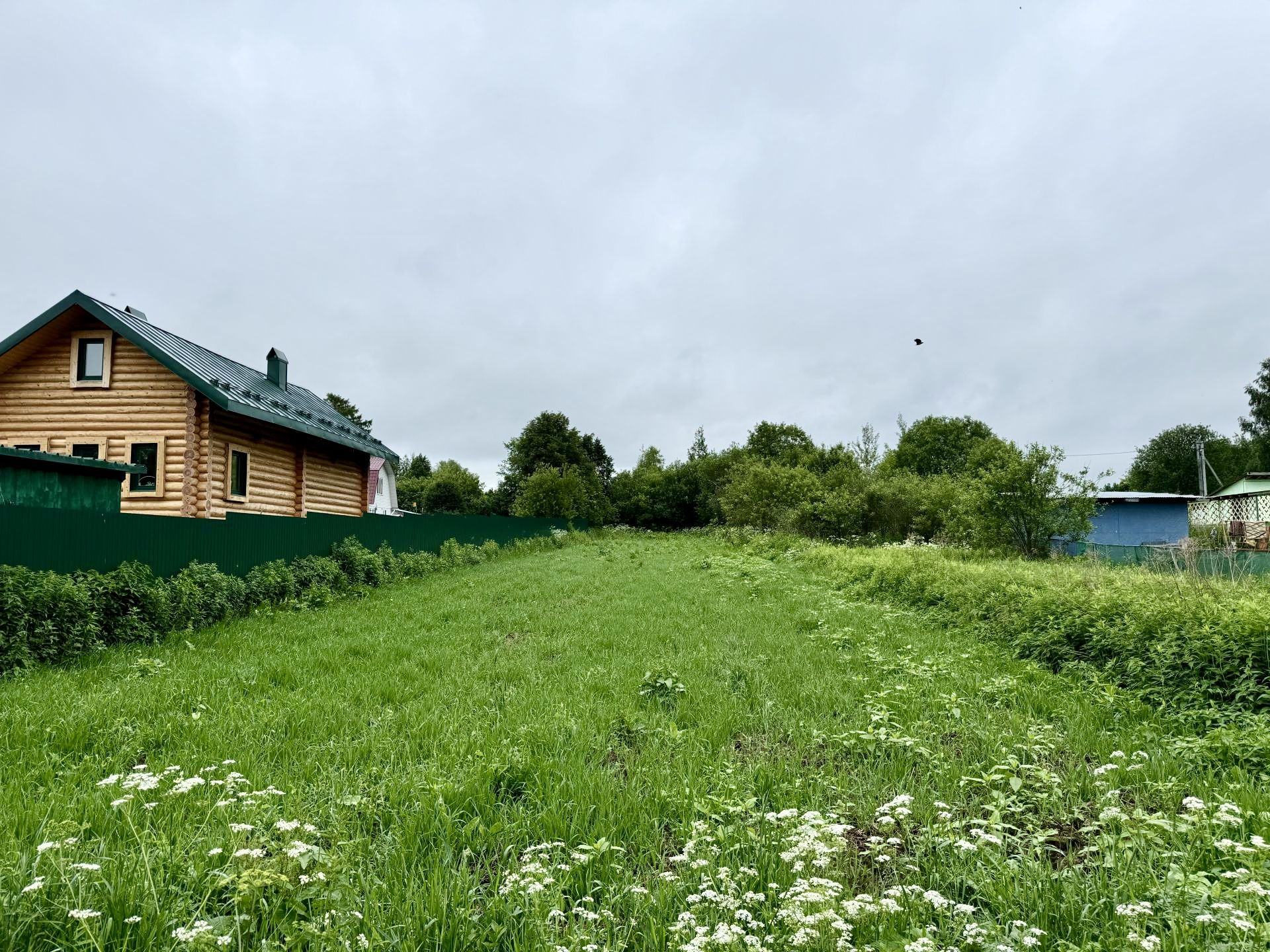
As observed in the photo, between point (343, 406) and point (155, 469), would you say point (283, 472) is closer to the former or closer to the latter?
point (155, 469)

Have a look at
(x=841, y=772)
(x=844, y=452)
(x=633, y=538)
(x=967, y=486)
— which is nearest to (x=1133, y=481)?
(x=844, y=452)

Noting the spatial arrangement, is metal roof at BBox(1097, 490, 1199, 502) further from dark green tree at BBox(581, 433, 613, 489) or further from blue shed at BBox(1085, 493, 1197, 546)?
dark green tree at BBox(581, 433, 613, 489)

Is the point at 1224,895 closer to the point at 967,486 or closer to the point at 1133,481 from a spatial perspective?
the point at 967,486

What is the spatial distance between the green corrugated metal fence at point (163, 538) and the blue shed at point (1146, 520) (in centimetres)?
3123

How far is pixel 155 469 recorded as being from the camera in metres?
14.4

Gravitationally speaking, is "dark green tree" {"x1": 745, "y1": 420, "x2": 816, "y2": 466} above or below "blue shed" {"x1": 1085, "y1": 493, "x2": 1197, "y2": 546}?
above

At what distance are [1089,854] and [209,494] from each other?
16.5m

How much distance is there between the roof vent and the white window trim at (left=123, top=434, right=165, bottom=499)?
673 cm

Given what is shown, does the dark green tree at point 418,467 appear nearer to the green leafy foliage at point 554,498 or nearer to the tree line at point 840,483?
the tree line at point 840,483

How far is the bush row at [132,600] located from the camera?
6812 mm

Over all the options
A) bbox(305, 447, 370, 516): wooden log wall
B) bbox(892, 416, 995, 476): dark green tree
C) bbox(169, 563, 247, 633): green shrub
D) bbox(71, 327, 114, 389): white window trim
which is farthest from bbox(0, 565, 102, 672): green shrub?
bbox(892, 416, 995, 476): dark green tree

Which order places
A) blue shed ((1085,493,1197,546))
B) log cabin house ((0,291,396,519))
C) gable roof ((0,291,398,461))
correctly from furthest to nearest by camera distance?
blue shed ((1085,493,1197,546)) → log cabin house ((0,291,396,519)) → gable roof ((0,291,398,461))

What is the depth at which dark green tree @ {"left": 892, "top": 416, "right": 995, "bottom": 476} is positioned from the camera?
57594 millimetres

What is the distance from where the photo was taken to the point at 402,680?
239 inches
